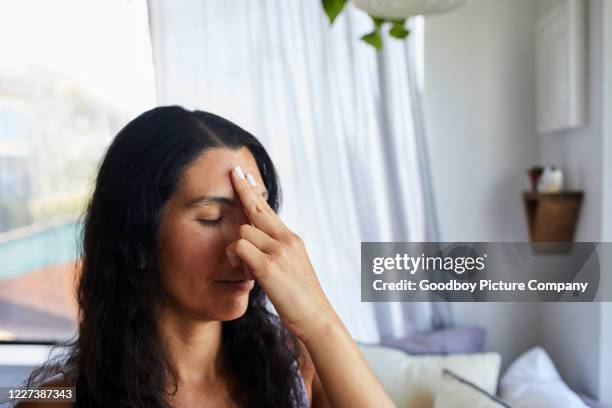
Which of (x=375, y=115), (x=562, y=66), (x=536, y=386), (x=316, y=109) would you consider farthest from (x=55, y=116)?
(x=536, y=386)

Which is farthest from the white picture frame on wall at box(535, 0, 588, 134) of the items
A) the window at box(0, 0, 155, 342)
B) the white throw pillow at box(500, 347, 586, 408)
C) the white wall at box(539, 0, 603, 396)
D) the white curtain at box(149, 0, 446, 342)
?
the window at box(0, 0, 155, 342)

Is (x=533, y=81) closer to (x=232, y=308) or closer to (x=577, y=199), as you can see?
(x=577, y=199)

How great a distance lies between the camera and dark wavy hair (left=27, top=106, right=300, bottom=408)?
793mm

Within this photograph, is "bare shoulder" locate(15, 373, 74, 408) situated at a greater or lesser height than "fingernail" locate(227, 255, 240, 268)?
lesser

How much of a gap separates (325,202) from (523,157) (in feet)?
2.04

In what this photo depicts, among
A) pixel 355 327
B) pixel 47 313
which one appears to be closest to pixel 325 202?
pixel 355 327

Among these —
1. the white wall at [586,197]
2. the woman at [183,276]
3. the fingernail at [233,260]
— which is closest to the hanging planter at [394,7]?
the woman at [183,276]

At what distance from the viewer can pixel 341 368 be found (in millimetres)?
726

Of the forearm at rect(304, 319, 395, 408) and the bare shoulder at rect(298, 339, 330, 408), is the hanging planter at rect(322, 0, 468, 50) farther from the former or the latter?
the bare shoulder at rect(298, 339, 330, 408)

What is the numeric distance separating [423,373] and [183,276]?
92 cm

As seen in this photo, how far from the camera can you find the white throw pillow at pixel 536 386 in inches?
50.8

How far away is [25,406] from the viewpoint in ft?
2.69

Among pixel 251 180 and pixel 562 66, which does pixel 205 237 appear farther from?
pixel 562 66

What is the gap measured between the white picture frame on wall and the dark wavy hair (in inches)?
35.7
